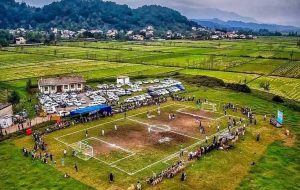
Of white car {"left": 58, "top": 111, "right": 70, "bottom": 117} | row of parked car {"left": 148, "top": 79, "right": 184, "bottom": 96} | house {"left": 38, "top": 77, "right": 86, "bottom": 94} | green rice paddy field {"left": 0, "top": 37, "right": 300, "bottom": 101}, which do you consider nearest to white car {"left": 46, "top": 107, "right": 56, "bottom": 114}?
white car {"left": 58, "top": 111, "right": 70, "bottom": 117}

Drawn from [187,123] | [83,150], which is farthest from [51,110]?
[187,123]

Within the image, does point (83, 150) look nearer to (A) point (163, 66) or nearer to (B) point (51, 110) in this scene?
(B) point (51, 110)

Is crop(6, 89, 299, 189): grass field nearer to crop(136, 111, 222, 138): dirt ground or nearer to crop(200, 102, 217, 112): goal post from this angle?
crop(136, 111, 222, 138): dirt ground

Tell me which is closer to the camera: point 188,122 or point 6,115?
point 188,122

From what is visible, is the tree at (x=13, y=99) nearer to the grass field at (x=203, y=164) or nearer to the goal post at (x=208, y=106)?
the grass field at (x=203, y=164)

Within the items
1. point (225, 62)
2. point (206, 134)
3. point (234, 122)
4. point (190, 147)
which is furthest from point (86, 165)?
point (225, 62)

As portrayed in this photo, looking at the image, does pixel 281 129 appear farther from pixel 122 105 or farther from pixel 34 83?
pixel 34 83

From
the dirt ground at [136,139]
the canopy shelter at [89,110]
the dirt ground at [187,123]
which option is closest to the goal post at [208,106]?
the dirt ground at [187,123]
